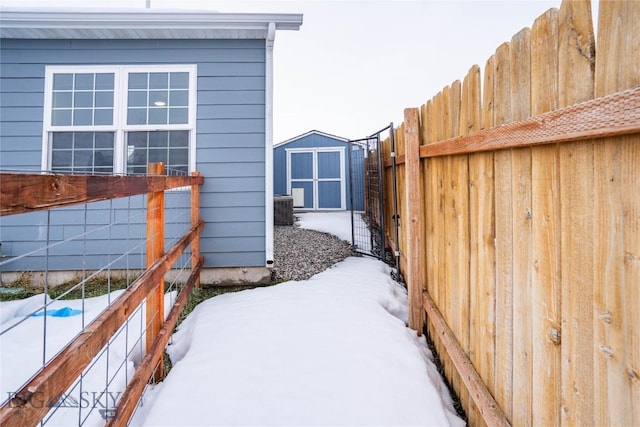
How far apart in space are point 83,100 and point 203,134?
1.47 meters

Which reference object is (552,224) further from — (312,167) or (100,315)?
(312,167)

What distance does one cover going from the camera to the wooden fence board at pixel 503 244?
1195mm

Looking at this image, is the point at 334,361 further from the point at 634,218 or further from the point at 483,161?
the point at 634,218

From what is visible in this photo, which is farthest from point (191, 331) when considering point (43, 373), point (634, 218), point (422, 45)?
point (422, 45)

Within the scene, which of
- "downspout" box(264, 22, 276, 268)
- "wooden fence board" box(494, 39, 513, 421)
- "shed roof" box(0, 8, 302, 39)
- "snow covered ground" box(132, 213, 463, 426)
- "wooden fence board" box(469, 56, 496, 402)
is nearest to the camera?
"wooden fence board" box(494, 39, 513, 421)

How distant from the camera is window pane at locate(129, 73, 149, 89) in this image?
155 inches

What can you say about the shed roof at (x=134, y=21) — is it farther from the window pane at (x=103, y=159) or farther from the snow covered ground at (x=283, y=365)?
the snow covered ground at (x=283, y=365)

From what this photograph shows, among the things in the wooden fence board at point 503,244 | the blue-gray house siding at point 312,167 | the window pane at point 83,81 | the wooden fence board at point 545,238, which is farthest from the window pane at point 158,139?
the blue-gray house siding at point 312,167

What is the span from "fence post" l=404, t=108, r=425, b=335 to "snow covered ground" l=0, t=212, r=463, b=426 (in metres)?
0.16

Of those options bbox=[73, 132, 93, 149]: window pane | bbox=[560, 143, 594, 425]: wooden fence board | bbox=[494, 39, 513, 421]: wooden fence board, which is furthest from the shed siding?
bbox=[560, 143, 594, 425]: wooden fence board

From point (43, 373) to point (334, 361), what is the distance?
137cm

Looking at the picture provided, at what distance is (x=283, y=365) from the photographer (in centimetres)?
183

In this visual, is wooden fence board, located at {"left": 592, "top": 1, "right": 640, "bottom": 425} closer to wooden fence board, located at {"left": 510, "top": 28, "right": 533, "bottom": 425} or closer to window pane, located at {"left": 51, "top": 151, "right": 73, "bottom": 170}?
wooden fence board, located at {"left": 510, "top": 28, "right": 533, "bottom": 425}

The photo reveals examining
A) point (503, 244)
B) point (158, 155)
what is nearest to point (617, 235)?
point (503, 244)
